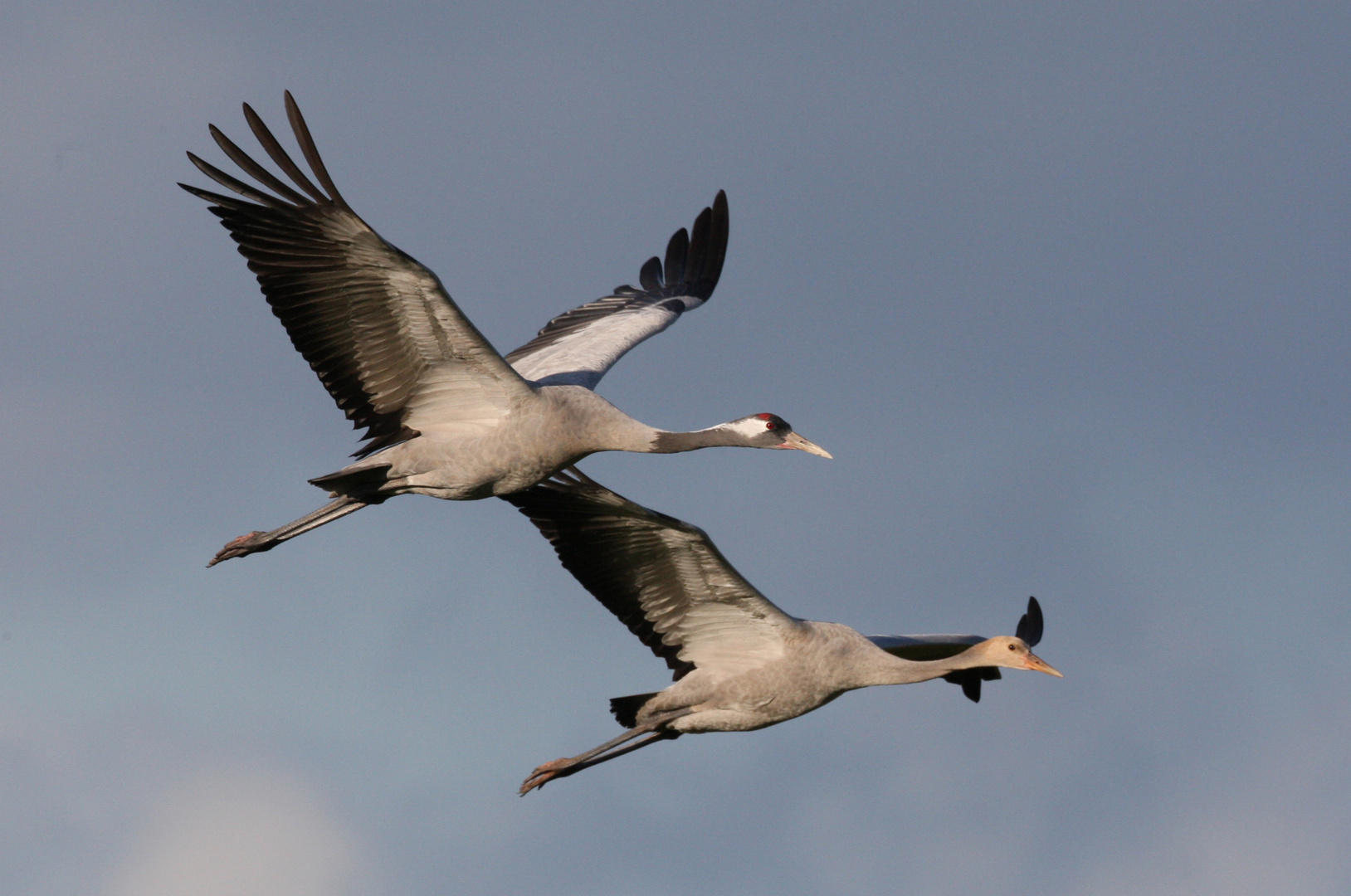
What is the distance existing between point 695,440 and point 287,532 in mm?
2810

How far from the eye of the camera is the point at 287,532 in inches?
531

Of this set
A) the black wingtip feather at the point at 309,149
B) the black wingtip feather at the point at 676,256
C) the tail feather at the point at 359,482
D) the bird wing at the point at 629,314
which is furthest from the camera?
the black wingtip feather at the point at 676,256

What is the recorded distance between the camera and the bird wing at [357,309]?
39.2 ft

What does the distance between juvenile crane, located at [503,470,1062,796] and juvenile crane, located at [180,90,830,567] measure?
0.41 m

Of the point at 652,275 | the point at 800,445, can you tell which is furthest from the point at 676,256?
the point at 800,445

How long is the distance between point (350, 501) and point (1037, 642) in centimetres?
479

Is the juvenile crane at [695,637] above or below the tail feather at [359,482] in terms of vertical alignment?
below

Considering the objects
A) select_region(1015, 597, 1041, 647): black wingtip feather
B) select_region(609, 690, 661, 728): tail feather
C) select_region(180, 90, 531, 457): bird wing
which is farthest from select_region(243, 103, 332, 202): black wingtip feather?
select_region(1015, 597, 1041, 647): black wingtip feather

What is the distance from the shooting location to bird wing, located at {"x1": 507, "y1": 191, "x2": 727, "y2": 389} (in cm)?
1477

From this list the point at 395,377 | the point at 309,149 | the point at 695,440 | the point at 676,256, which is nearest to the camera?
the point at 309,149

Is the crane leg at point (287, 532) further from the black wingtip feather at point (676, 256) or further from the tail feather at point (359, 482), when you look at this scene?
the black wingtip feather at point (676, 256)

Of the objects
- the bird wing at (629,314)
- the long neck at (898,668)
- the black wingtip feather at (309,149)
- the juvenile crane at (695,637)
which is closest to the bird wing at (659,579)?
the juvenile crane at (695,637)

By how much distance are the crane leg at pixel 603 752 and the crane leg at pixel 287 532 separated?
215cm

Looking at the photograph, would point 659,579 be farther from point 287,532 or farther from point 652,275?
point 652,275
